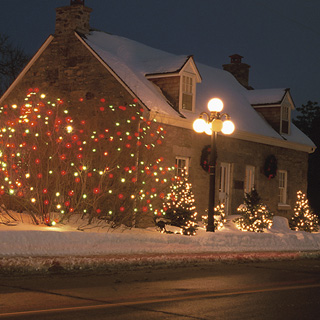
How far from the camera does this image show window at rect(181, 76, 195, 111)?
→ 74.1 ft

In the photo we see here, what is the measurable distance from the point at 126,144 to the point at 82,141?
1.30m

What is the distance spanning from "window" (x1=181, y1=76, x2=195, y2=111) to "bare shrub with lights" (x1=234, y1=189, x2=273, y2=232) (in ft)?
13.6

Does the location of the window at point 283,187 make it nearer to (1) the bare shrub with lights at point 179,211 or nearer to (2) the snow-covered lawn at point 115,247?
(2) the snow-covered lawn at point 115,247

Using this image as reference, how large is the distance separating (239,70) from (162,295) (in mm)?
23606

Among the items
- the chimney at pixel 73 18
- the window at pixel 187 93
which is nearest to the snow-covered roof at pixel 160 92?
the window at pixel 187 93

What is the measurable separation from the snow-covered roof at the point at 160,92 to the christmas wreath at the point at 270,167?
3.01 ft

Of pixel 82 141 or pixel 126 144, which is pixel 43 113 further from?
pixel 126 144

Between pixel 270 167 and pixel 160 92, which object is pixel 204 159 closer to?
pixel 160 92

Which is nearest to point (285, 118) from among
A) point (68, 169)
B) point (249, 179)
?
point (249, 179)

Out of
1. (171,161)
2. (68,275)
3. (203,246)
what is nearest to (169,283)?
(68,275)

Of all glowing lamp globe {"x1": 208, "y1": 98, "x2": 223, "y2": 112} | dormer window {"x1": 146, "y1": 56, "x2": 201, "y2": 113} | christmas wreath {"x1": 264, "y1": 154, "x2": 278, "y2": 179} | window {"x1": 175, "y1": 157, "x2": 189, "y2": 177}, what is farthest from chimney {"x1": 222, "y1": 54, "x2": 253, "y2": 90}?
glowing lamp globe {"x1": 208, "y1": 98, "x2": 223, "y2": 112}

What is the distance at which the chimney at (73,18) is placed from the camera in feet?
74.3

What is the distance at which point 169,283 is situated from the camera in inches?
416

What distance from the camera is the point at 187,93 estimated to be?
22656mm
